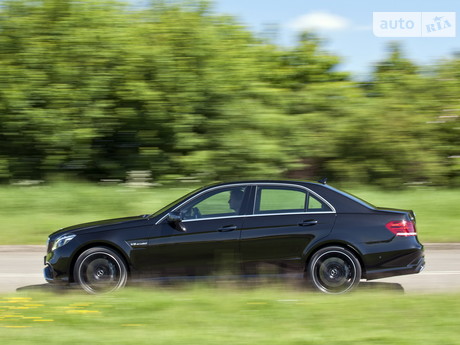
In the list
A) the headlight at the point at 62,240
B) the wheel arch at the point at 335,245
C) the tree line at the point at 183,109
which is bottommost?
the wheel arch at the point at 335,245

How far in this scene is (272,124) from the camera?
20.8 meters

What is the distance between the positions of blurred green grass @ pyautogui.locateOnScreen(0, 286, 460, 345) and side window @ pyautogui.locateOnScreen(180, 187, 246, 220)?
1.18 m

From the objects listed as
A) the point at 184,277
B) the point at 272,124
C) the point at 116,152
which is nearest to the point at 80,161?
the point at 116,152

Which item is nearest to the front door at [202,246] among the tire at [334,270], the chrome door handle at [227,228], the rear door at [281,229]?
the chrome door handle at [227,228]

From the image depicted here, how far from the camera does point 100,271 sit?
8516mm

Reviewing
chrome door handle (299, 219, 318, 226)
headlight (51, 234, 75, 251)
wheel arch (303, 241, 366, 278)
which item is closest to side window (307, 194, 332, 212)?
chrome door handle (299, 219, 318, 226)

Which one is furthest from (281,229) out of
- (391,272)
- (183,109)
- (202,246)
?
(183,109)

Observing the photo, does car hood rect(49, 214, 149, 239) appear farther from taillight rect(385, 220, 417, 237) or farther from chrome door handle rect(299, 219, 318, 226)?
taillight rect(385, 220, 417, 237)

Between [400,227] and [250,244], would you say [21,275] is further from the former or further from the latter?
[400,227]

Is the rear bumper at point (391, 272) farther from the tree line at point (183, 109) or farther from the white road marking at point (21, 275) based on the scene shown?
the tree line at point (183, 109)

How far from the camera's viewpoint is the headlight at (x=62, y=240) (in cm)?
861

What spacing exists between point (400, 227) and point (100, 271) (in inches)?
147

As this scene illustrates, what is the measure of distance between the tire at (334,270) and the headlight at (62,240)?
117 inches

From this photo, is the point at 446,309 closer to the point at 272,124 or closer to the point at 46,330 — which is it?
the point at 46,330
